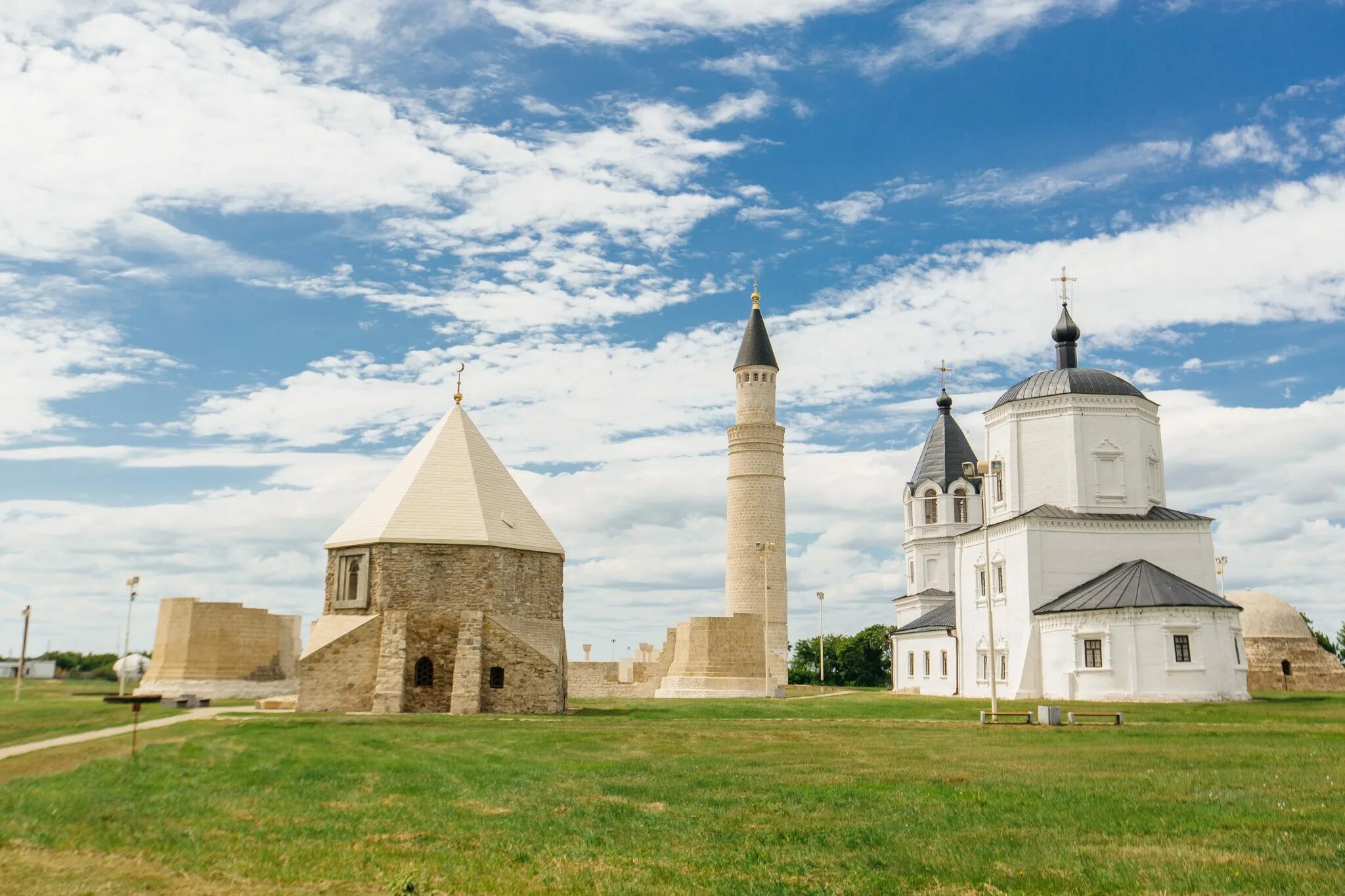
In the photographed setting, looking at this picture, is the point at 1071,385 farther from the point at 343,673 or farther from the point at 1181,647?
the point at 343,673

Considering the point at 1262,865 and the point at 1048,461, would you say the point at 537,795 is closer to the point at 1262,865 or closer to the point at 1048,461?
the point at 1262,865

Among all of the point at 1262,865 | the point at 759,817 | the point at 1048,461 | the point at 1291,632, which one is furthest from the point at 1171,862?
the point at 1291,632

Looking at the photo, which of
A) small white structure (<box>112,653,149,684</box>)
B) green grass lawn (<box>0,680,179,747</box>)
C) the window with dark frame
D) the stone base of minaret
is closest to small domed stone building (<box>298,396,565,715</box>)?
green grass lawn (<box>0,680,179,747</box>)

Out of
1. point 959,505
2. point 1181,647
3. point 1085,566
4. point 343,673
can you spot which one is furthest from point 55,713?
point 959,505

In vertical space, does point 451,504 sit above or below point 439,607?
above

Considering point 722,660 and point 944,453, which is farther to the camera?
point 944,453

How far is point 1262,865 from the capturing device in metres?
7.85

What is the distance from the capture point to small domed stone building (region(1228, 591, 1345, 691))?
4719cm

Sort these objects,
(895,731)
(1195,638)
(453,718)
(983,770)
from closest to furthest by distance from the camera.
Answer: (983,770)
(895,731)
(453,718)
(1195,638)

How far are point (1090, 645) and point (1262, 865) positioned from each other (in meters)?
32.7

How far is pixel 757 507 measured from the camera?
58438mm

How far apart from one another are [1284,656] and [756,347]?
3026 cm

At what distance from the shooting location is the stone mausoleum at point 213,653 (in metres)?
41.8

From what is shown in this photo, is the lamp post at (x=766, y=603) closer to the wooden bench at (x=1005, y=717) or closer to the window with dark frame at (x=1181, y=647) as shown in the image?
the window with dark frame at (x=1181, y=647)
